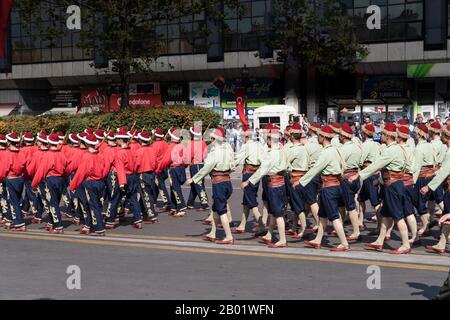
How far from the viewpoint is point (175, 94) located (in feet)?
164

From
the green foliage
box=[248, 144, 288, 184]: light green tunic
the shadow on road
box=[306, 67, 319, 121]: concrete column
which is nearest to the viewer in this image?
the shadow on road

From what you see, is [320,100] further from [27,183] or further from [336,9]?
[27,183]

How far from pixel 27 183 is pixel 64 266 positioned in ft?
18.1

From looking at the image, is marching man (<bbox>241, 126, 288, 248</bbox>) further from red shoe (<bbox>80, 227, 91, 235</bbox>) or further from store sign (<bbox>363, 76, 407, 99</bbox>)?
store sign (<bbox>363, 76, 407, 99</bbox>)

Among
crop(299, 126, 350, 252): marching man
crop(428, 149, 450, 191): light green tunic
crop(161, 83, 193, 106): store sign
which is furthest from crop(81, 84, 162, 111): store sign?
crop(428, 149, 450, 191): light green tunic

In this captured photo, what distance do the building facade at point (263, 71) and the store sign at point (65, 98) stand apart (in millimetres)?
83

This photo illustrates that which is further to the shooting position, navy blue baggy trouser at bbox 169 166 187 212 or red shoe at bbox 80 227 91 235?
navy blue baggy trouser at bbox 169 166 187 212

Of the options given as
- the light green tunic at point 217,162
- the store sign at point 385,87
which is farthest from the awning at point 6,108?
the light green tunic at point 217,162

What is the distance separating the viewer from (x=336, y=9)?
1384 inches

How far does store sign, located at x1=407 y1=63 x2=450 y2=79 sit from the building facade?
57 mm

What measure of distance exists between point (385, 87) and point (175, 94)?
15.5 metres

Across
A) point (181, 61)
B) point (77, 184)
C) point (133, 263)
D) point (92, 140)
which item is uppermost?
point (181, 61)

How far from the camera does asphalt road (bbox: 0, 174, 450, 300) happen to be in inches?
310

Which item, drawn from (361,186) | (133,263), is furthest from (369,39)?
(133,263)
